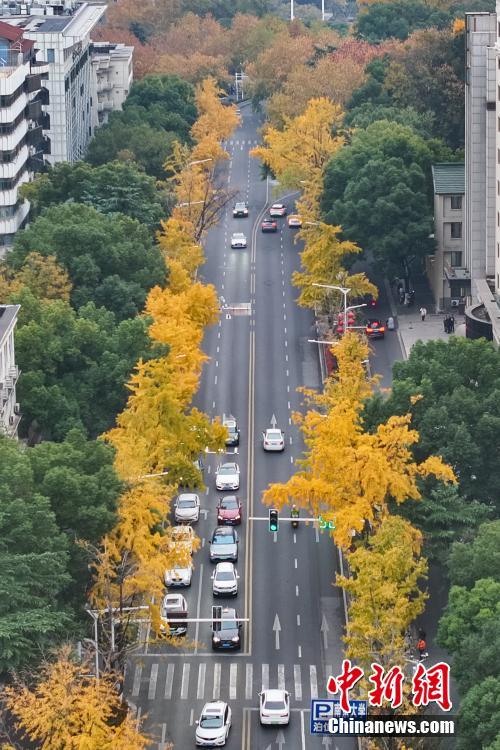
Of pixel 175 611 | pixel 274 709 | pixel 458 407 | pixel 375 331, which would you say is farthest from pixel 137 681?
pixel 375 331

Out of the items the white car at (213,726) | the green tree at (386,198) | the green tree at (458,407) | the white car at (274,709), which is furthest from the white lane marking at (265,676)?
the green tree at (386,198)

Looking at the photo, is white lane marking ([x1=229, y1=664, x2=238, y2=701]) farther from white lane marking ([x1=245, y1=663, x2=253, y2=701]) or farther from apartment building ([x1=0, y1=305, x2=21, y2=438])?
Result: apartment building ([x1=0, y1=305, x2=21, y2=438])

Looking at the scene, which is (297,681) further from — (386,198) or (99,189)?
(99,189)

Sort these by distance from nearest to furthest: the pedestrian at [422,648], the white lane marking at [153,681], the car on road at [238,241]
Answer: the white lane marking at [153,681] < the pedestrian at [422,648] < the car on road at [238,241]

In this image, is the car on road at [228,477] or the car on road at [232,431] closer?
the car on road at [228,477]

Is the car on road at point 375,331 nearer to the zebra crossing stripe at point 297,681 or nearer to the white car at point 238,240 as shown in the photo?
the white car at point 238,240

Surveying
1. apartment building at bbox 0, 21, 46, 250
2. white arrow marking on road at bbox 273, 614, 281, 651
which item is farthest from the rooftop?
white arrow marking on road at bbox 273, 614, 281, 651
